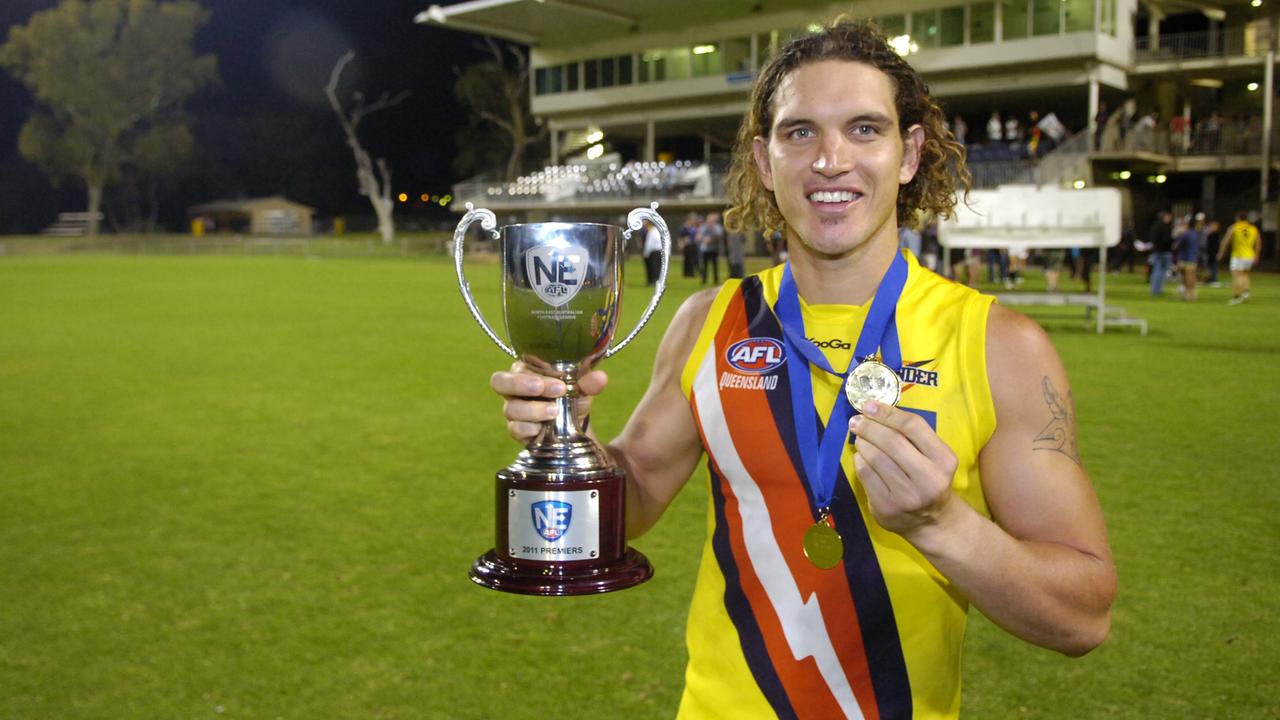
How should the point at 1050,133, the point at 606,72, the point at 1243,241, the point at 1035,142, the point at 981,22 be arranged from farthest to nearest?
1. the point at 606,72
2. the point at 981,22
3. the point at 1035,142
4. the point at 1050,133
5. the point at 1243,241

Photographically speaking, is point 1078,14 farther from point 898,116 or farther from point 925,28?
point 898,116

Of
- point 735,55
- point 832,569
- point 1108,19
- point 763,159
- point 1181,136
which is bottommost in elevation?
point 832,569

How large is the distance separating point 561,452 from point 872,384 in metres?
0.65

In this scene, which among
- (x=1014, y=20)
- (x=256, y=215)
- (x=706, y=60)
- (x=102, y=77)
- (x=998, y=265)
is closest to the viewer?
(x=998, y=265)

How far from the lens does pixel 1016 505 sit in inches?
76.7

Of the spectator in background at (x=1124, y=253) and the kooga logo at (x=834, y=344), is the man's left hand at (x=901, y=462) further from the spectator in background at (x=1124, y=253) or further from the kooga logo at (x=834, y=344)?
the spectator in background at (x=1124, y=253)

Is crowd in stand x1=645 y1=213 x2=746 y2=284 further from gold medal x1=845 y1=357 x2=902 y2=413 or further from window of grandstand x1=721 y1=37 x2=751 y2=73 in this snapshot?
window of grandstand x1=721 y1=37 x2=751 y2=73

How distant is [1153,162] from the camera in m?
36.5

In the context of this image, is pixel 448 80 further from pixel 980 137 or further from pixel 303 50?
pixel 980 137

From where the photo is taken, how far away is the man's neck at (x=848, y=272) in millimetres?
2125

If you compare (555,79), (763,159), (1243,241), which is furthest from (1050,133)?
(763,159)

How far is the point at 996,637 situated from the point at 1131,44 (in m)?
39.4

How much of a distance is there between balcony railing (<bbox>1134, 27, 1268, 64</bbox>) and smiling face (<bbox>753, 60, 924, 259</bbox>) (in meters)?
40.4

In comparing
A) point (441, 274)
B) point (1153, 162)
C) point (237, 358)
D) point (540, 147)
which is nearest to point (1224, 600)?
point (237, 358)
